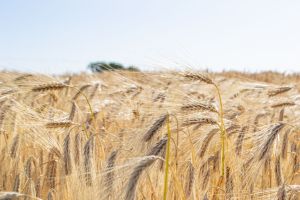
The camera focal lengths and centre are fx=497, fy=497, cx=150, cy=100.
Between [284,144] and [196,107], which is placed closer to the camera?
[196,107]

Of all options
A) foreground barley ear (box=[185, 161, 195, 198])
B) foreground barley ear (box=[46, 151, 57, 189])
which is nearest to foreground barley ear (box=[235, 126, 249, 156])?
foreground barley ear (box=[185, 161, 195, 198])

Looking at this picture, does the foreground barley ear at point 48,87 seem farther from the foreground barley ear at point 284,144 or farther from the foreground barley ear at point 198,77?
the foreground barley ear at point 284,144

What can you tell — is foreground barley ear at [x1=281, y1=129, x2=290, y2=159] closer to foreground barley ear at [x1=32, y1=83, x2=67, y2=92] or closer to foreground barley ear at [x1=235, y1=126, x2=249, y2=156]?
foreground barley ear at [x1=235, y1=126, x2=249, y2=156]

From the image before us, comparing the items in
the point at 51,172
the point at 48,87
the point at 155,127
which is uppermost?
the point at 48,87

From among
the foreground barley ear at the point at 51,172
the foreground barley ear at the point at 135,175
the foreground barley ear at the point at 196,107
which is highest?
the foreground barley ear at the point at 196,107

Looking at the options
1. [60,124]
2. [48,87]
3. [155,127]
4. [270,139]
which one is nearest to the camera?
[155,127]

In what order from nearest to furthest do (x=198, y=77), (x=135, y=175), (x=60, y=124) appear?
(x=135, y=175) < (x=198, y=77) < (x=60, y=124)

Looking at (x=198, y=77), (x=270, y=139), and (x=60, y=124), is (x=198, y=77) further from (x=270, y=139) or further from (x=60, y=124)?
(x=60, y=124)

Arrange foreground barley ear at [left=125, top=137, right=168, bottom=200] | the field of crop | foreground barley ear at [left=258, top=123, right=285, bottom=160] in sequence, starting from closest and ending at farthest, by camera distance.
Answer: foreground barley ear at [left=125, top=137, right=168, bottom=200] → the field of crop → foreground barley ear at [left=258, top=123, right=285, bottom=160]

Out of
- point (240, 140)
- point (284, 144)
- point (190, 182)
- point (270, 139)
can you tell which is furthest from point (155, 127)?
point (284, 144)

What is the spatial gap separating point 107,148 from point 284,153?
0.97 m

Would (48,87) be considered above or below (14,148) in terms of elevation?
above

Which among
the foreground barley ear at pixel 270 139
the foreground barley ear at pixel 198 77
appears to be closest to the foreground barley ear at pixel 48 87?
the foreground barley ear at pixel 198 77

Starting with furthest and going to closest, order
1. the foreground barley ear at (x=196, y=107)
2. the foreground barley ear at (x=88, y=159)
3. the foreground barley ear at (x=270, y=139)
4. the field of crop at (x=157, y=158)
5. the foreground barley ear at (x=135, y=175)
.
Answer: the foreground barley ear at (x=196, y=107)
the foreground barley ear at (x=270, y=139)
the foreground barley ear at (x=88, y=159)
the field of crop at (x=157, y=158)
the foreground barley ear at (x=135, y=175)
